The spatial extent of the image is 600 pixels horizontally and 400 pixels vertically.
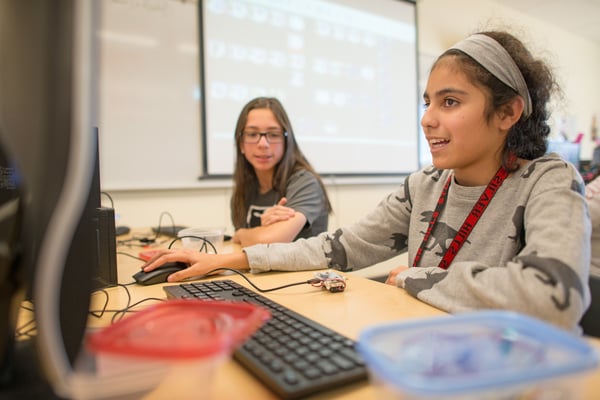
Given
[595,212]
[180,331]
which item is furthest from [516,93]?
[180,331]

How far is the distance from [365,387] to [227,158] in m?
2.22

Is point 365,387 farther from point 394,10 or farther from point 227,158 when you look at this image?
point 394,10

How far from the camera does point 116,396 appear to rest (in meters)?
0.33

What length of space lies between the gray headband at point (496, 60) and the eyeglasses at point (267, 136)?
92 centimetres

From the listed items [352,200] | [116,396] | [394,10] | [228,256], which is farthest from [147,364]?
[394,10]

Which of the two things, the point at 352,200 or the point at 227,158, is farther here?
the point at 352,200

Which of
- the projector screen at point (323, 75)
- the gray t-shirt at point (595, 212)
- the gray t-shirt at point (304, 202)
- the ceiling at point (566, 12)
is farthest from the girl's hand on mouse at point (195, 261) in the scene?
the ceiling at point (566, 12)

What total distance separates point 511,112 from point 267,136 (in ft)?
3.25

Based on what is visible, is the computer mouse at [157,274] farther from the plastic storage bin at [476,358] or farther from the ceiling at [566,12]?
the ceiling at [566,12]

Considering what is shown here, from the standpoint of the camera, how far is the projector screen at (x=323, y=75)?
8.15 feet

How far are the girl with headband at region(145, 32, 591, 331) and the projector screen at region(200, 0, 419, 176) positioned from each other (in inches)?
61.7

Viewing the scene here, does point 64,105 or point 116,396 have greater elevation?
point 64,105

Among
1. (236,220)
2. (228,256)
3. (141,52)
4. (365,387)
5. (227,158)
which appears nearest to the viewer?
(365,387)

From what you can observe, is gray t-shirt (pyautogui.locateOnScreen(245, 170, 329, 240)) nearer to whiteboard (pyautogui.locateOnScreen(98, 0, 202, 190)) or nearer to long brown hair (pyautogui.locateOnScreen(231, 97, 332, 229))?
long brown hair (pyautogui.locateOnScreen(231, 97, 332, 229))
